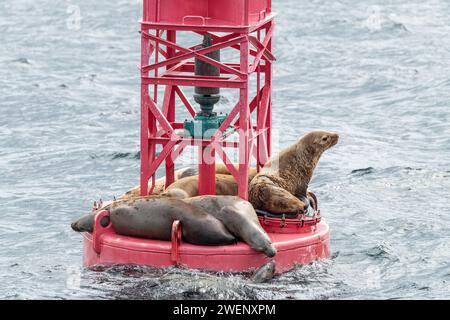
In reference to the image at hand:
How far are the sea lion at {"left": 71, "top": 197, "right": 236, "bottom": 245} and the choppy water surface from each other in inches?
29.5

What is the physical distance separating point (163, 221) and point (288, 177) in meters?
2.95

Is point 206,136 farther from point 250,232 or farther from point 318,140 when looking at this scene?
point 318,140

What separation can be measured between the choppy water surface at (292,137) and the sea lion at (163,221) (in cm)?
75

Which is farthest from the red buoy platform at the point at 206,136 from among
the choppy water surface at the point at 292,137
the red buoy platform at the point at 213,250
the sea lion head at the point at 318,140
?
the sea lion head at the point at 318,140

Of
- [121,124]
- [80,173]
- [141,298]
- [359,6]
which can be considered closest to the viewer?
[141,298]

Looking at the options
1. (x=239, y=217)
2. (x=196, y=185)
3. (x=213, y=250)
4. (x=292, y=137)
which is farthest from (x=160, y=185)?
(x=292, y=137)

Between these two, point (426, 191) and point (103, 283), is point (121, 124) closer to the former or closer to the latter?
point (426, 191)

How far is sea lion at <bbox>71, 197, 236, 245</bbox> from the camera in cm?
2297

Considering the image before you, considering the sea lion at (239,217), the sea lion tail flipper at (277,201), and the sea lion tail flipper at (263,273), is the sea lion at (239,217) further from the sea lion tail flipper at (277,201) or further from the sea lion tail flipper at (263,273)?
the sea lion tail flipper at (277,201)

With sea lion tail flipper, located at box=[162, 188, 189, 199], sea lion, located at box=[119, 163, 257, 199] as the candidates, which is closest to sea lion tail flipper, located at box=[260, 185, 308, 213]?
sea lion, located at box=[119, 163, 257, 199]

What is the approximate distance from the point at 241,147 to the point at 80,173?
10736 millimetres

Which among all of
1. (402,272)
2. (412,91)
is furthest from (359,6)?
(402,272)

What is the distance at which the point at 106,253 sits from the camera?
23.5 meters

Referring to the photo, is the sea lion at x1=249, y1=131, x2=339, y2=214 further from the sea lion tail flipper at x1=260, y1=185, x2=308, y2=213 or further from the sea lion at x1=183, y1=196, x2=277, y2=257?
the sea lion at x1=183, y1=196, x2=277, y2=257
